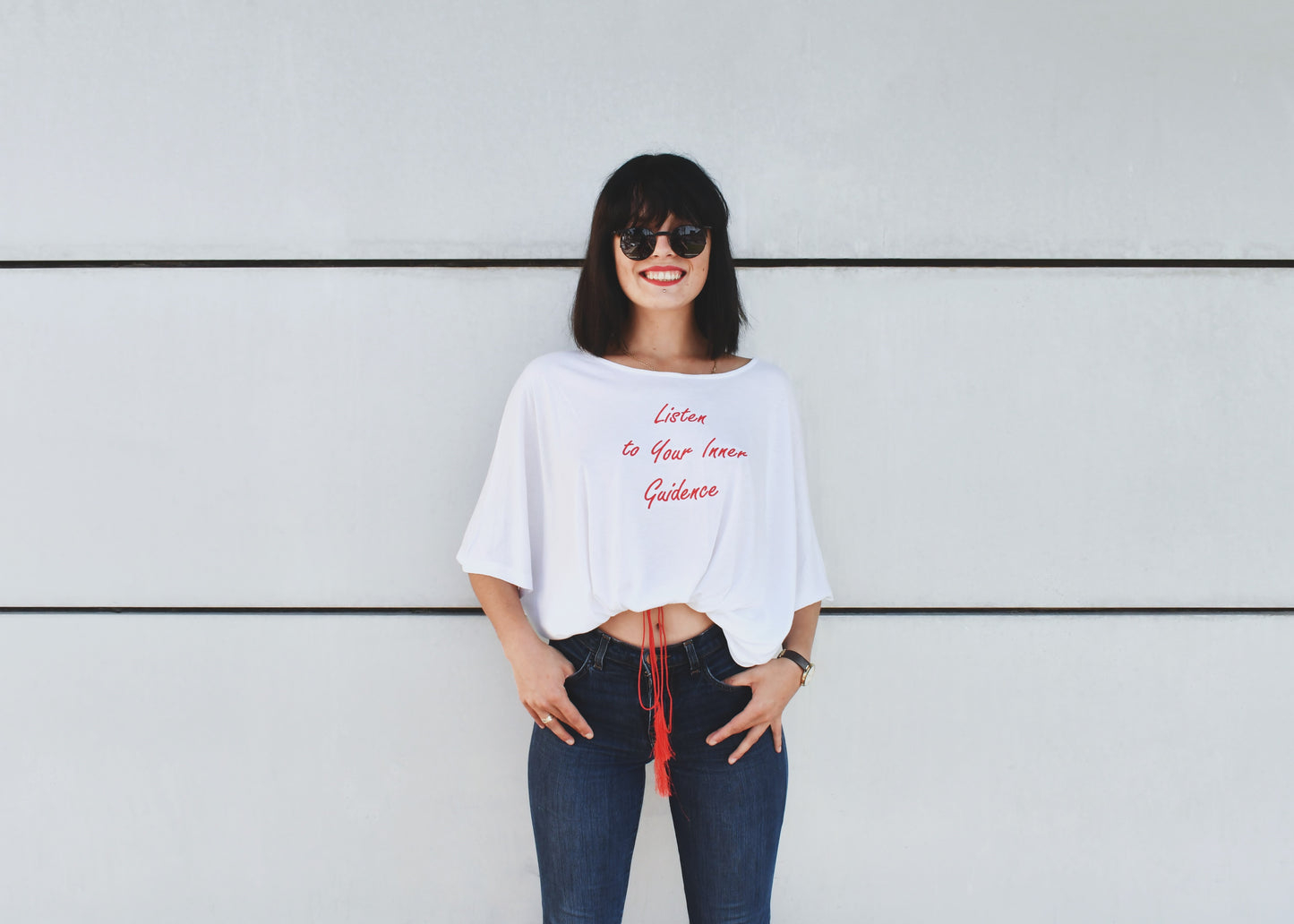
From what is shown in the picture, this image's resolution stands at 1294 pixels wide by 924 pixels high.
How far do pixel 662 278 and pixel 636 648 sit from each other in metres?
0.69

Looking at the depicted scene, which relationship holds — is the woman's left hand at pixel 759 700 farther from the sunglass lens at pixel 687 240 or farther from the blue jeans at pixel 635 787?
the sunglass lens at pixel 687 240

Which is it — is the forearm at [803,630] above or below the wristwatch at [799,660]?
above

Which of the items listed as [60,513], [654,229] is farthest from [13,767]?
[654,229]

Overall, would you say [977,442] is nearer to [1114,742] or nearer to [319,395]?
[1114,742]

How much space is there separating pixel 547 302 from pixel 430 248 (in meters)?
0.32

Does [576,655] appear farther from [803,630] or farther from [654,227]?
[654,227]

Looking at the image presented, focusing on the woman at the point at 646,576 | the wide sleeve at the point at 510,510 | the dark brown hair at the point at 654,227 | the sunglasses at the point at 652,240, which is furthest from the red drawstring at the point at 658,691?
the sunglasses at the point at 652,240

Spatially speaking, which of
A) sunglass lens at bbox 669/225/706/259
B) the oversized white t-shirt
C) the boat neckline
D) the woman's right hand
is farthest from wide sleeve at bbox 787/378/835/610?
the woman's right hand

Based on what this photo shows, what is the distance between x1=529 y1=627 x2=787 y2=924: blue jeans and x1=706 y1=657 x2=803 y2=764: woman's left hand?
0.02 m

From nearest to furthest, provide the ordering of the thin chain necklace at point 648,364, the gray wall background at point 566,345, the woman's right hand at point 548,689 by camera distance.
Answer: the woman's right hand at point 548,689, the thin chain necklace at point 648,364, the gray wall background at point 566,345

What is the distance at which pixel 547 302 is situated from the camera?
194 cm

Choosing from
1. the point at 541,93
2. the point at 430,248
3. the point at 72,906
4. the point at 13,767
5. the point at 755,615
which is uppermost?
the point at 541,93

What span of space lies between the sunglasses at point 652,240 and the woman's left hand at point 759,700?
79cm

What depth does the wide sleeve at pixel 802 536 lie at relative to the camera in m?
1.54
